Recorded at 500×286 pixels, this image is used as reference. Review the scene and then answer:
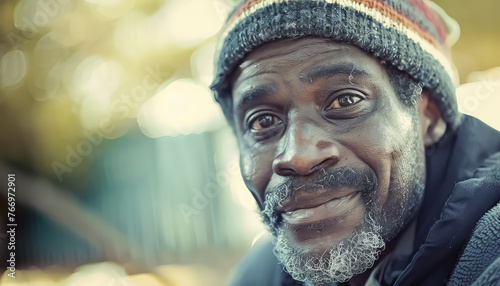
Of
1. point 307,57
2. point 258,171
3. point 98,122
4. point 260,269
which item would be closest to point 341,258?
point 258,171

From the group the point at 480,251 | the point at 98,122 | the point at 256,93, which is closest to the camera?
the point at 480,251

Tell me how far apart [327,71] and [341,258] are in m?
0.62

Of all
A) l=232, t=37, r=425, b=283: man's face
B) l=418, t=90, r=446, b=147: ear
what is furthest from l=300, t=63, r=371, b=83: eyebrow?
l=418, t=90, r=446, b=147: ear

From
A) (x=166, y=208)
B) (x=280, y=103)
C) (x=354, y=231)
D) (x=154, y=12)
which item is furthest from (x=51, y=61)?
(x=354, y=231)

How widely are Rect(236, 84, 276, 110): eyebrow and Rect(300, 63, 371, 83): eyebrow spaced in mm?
125

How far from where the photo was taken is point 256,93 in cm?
171

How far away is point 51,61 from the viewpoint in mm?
4215

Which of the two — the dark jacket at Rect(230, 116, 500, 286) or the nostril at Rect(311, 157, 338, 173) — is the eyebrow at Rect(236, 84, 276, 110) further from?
A: the dark jacket at Rect(230, 116, 500, 286)

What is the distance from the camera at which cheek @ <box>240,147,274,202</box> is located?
171 cm

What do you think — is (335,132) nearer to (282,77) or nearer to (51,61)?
(282,77)

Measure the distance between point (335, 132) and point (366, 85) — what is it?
20 centimetres

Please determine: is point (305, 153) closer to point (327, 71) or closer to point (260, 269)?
point (327, 71)

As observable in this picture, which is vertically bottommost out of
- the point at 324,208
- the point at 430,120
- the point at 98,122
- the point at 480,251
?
the point at 480,251

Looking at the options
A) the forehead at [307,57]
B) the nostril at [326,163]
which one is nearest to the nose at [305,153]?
the nostril at [326,163]
